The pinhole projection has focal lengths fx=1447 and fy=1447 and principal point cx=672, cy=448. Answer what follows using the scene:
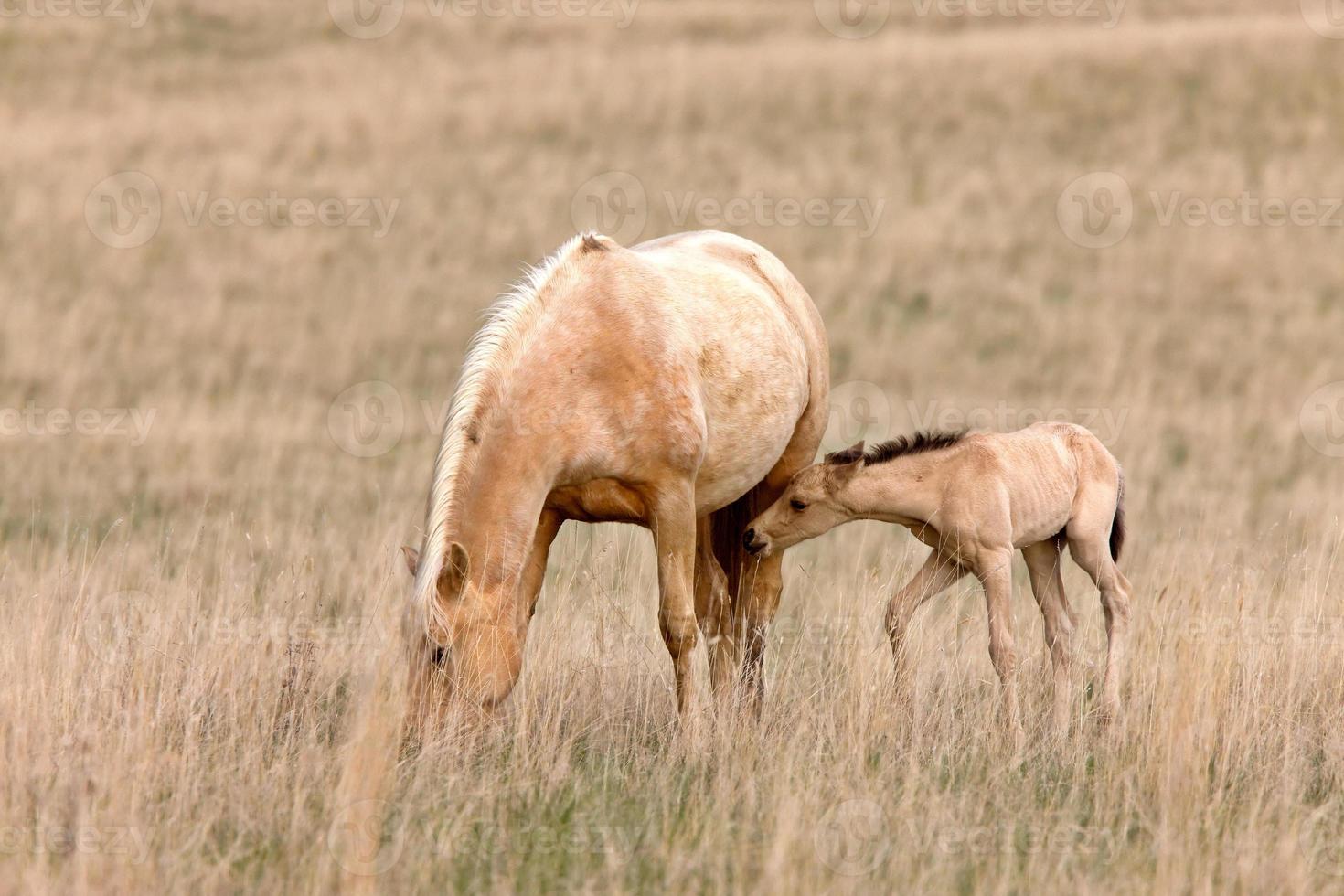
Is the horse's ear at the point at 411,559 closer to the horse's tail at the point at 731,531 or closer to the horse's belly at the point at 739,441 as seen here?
the horse's belly at the point at 739,441

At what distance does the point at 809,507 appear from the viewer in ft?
21.5

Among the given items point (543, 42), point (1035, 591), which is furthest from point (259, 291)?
point (1035, 591)

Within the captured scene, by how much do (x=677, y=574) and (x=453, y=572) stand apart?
1.14 metres

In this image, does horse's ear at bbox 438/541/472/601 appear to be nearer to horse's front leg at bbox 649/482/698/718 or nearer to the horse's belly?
horse's front leg at bbox 649/482/698/718

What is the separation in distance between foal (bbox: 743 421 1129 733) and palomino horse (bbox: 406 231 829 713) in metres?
0.34

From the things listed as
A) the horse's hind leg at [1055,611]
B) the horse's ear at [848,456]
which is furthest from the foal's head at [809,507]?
the horse's hind leg at [1055,611]

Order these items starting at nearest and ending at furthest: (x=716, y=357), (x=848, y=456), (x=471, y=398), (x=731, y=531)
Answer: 1. (x=471, y=398)
2. (x=716, y=357)
3. (x=848, y=456)
4. (x=731, y=531)

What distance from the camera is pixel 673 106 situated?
27.9 metres

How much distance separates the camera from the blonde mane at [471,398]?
500cm

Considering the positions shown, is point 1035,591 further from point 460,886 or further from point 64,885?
point 64,885

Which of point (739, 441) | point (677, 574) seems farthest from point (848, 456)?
point (677, 574)

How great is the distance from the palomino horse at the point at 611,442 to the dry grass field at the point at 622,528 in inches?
15.2

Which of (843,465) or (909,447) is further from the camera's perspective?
(909,447)

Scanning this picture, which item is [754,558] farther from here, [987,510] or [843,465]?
[987,510]
